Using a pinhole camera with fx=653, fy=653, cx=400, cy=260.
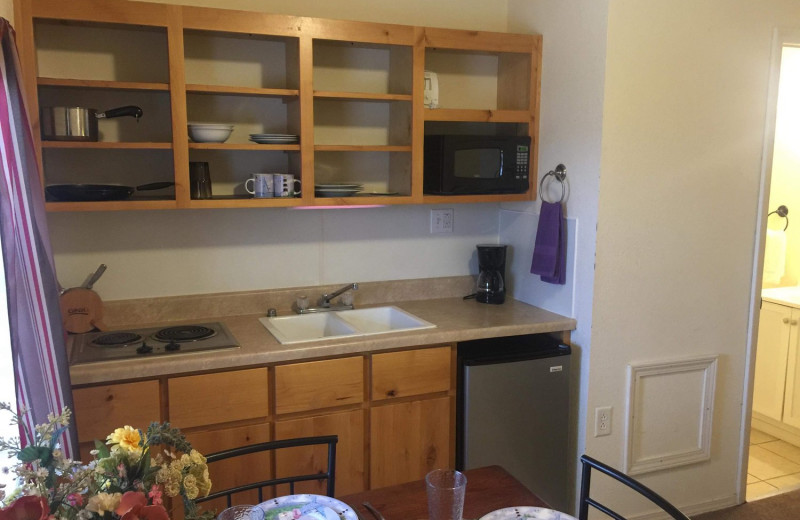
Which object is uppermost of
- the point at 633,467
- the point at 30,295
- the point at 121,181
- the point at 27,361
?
the point at 121,181

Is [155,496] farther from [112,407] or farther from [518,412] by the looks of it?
[518,412]

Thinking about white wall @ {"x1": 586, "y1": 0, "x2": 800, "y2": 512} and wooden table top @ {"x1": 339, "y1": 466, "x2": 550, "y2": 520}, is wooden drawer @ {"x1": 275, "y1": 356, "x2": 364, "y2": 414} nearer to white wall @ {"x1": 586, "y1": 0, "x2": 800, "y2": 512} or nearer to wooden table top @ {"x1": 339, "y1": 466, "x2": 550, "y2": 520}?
wooden table top @ {"x1": 339, "y1": 466, "x2": 550, "y2": 520}

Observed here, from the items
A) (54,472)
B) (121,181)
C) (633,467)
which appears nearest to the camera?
(54,472)

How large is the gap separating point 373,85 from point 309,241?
775mm

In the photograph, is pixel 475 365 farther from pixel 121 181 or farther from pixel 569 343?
pixel 121 181

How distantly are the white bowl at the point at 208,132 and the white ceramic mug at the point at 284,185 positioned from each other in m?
0.25

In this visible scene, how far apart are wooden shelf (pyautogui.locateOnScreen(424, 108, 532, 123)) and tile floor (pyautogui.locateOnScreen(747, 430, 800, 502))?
2118 mm

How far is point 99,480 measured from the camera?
870mm

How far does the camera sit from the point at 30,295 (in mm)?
1619

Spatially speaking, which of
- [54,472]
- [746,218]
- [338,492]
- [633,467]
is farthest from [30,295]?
[746,218]

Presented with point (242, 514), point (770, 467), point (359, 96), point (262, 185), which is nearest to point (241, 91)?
point (262, 185)

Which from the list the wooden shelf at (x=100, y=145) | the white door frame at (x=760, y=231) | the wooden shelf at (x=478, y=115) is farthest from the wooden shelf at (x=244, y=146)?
the white door frame at (x=760, y=231)

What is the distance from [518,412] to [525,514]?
1.30 metres

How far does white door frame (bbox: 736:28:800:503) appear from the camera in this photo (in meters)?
2.84
